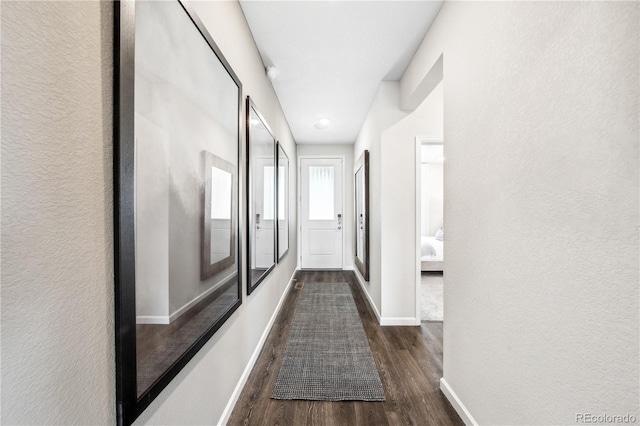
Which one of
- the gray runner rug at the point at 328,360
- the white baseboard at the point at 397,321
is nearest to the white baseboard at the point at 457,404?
the gray runner rug at the point at 328,360

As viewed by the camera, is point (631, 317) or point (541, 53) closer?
point (631, 317)

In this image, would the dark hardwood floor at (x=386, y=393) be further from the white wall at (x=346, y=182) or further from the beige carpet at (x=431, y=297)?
the white wall at (x=346, y=182)

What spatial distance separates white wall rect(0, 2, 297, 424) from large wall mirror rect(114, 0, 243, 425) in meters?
0.04

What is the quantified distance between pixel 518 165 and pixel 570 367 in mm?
708

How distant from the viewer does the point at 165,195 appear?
94 cm

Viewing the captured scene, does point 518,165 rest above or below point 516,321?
above

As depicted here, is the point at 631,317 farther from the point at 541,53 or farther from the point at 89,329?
the point at 89,329

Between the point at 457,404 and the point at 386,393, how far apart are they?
1.35ft

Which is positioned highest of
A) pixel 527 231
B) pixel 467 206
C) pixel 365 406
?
pixel 467 206

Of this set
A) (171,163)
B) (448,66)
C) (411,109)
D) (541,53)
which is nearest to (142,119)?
(171,163)

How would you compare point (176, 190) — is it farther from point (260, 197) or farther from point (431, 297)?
point (431, 297)

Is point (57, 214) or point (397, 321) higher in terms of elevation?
point (57, 214)

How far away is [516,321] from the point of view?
3.73 feet

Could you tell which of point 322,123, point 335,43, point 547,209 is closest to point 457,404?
point 547,209
